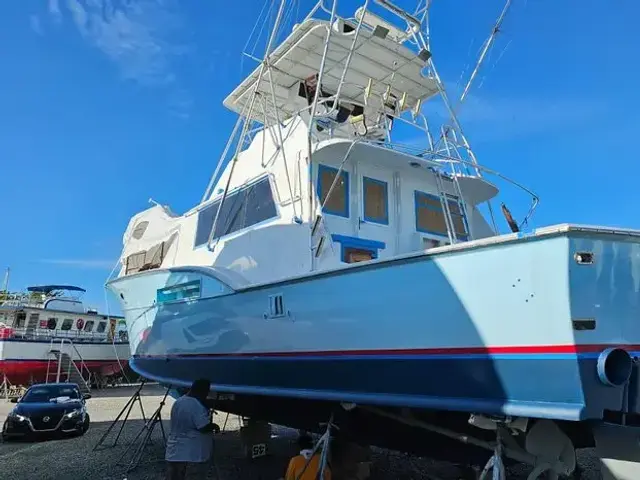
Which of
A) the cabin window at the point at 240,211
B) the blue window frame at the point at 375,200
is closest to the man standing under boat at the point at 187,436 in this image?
the cabin window at the point at 240,211

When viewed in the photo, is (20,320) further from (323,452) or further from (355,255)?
(323,452)

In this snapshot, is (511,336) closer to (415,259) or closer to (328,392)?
(415,259)

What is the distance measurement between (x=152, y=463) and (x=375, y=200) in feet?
16.8

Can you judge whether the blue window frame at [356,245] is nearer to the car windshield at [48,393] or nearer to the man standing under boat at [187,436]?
the man standing under boat at [187,436]

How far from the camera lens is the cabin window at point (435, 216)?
21.6 feet

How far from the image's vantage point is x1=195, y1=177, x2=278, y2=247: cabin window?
6.16 metres

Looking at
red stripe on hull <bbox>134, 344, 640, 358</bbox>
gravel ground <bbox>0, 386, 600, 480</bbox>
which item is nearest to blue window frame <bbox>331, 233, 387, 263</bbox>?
red stripe on hull <bbox>134, 344, 640, 358</bbox>

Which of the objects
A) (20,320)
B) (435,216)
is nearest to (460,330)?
(435,216)

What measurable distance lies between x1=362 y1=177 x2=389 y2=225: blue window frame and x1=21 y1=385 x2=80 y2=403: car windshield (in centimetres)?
927

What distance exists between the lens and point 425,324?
3607 millimetres

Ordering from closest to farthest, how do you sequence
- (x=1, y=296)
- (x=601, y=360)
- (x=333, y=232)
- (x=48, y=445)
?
(x=601, y=360) → (x=333, y=232) → (x=48, y=445) → (x=1, y=296)

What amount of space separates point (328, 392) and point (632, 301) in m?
2.37

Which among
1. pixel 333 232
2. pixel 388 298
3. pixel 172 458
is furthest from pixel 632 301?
pixel 172 458

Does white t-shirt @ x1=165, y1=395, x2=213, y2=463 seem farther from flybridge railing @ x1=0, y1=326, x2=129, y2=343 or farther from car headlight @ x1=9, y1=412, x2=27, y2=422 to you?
flybridge railing @ x1=0, y1=326, x2=129, y2=343
